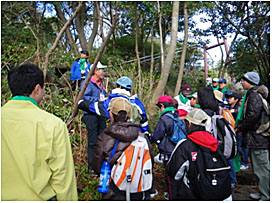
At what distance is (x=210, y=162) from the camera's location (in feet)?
8.53

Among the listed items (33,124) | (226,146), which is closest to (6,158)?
(33,124)

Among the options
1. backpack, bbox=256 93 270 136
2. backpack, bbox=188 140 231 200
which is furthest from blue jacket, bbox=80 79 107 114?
backpack, bbox=256 93 270 136

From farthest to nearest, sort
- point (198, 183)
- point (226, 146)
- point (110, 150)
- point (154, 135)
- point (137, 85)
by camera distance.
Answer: point (137, 85) < point (154, 135) < point (226, 146) < point (198, 183) < point (110, 150)

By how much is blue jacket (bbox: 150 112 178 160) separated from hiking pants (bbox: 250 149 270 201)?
130 cm

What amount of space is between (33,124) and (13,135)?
0.50ft

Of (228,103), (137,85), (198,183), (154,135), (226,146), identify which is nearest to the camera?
(198,183)

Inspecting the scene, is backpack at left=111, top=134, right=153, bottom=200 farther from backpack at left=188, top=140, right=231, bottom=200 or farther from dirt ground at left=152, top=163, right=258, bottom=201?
dirt ground at left=152, top=163, right=258, bottom=201

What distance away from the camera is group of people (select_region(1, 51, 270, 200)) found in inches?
63.6

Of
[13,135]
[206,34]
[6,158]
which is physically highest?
[206,34]

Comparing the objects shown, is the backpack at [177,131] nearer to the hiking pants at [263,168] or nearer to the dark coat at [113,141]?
the hiking pants at [263,168]

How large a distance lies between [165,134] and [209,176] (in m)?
1.18

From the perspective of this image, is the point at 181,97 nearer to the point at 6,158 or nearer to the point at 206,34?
the point at 6,158

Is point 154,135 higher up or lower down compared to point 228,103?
lower down

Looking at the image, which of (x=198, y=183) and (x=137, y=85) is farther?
(x=137, y=85)
